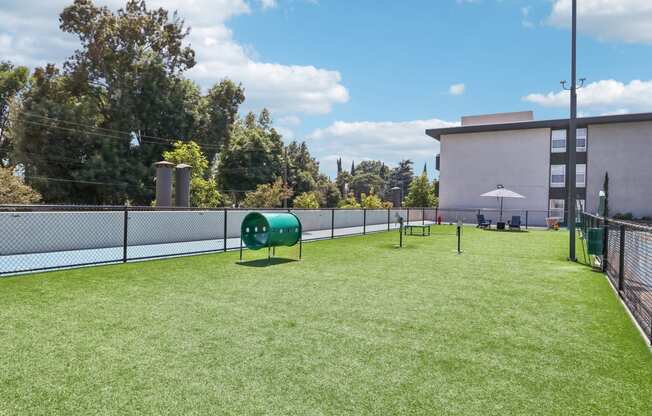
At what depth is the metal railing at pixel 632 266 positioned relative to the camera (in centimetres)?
598

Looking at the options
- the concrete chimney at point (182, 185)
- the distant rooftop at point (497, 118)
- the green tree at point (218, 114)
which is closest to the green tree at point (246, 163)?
the green tree at point (218, 114)

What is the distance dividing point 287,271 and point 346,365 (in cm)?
548

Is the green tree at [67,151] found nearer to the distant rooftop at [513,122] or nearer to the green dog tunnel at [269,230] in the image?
the green dog tunnel at [269,230]

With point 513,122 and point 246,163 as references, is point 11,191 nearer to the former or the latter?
point 246,163

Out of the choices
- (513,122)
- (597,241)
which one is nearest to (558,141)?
(513,122)

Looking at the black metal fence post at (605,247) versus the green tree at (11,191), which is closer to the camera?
the black metal fence post at (605,247)

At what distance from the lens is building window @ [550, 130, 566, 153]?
1455 inches

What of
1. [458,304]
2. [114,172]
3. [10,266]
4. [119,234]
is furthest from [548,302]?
[114,172]

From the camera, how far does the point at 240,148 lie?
49219mm

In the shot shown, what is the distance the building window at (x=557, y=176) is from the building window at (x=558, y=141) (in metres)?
1.53

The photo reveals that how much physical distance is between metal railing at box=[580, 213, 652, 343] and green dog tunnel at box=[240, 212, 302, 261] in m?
6.97

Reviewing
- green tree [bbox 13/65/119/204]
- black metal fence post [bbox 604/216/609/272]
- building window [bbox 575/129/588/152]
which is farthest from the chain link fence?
building window [bbox 575/129/588/152]

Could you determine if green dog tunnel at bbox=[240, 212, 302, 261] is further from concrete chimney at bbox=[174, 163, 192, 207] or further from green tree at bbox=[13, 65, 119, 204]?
green tree at bbox=[13, 65, 119, 204]

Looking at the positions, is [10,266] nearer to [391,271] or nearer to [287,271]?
[287,271]
